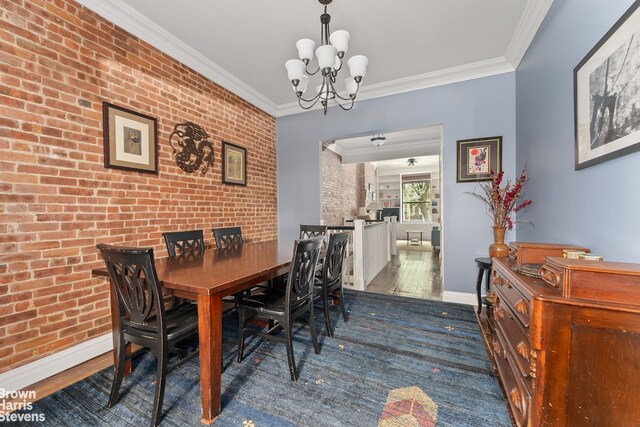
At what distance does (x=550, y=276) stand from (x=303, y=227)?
2.59 metres

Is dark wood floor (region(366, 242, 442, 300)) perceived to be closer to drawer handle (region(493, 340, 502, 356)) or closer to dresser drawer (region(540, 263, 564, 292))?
drawer handle (region(493, 340, 502, 356))

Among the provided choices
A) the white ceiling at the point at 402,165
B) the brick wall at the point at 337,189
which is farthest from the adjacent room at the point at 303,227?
the white ceiling at the point at 402,165

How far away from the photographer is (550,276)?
1054 millimetres

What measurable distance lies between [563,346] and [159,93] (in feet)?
11.4

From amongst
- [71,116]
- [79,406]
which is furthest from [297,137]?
[79,406]

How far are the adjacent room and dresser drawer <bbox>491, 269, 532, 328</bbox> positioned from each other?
0.04 m

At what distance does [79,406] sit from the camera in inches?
57.5

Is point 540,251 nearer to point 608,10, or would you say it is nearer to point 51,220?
point 608,10

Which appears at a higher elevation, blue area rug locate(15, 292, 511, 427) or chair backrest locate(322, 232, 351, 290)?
chair backrest locate(322, 232, 351, 290)

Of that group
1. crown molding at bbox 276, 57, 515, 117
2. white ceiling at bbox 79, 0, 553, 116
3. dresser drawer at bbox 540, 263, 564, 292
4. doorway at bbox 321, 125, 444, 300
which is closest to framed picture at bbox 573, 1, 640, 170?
dresser drawer at bbox 540, 263, 564, 292

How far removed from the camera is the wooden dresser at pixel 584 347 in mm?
852

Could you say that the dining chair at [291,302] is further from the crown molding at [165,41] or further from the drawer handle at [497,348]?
the crown molding at [165,41]

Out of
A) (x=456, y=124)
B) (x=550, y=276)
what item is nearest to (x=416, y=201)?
(x=456, y=124)

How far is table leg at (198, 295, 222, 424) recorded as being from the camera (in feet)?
4.39
